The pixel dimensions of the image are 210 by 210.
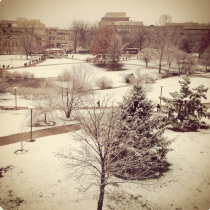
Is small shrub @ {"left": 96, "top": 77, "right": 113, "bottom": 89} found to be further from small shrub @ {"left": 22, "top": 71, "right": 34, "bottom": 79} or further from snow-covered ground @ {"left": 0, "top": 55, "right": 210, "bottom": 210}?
snow-covered ground @ {"left": 0, "top": 55, "right": 210, "bottom": 210}

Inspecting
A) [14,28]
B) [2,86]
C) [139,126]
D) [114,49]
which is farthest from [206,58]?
[2,86]

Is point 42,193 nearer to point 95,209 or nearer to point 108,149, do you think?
point 95,209

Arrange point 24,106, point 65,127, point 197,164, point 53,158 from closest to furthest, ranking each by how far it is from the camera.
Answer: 1. point 197,164
2. point 53,158
3. point 65,127
4. point 24,106

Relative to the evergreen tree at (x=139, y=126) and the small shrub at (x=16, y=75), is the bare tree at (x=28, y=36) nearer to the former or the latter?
the small shrub at (x=16, y=75)

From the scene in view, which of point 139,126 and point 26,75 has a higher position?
point 26,75

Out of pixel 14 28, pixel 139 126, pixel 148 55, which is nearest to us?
pixel 139 126

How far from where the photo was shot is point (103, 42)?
46.6 m

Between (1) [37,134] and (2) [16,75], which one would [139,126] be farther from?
(2) [16,75]

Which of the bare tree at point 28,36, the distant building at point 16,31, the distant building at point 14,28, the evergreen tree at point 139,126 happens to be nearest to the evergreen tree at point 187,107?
the evergreen tree at point 139,126

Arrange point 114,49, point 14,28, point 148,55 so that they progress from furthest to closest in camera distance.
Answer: point 148,55 < point 114,49 < point 14,28

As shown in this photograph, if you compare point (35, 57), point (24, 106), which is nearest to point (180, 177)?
point (24, 106)

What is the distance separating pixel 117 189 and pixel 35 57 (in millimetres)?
48316

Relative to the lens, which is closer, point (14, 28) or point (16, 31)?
point (14, 28)

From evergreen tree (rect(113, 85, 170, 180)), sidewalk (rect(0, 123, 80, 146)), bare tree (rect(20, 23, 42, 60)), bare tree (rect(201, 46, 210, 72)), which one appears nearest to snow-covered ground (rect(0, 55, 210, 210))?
sidewalk (rect(0, 123, 80, 146))
